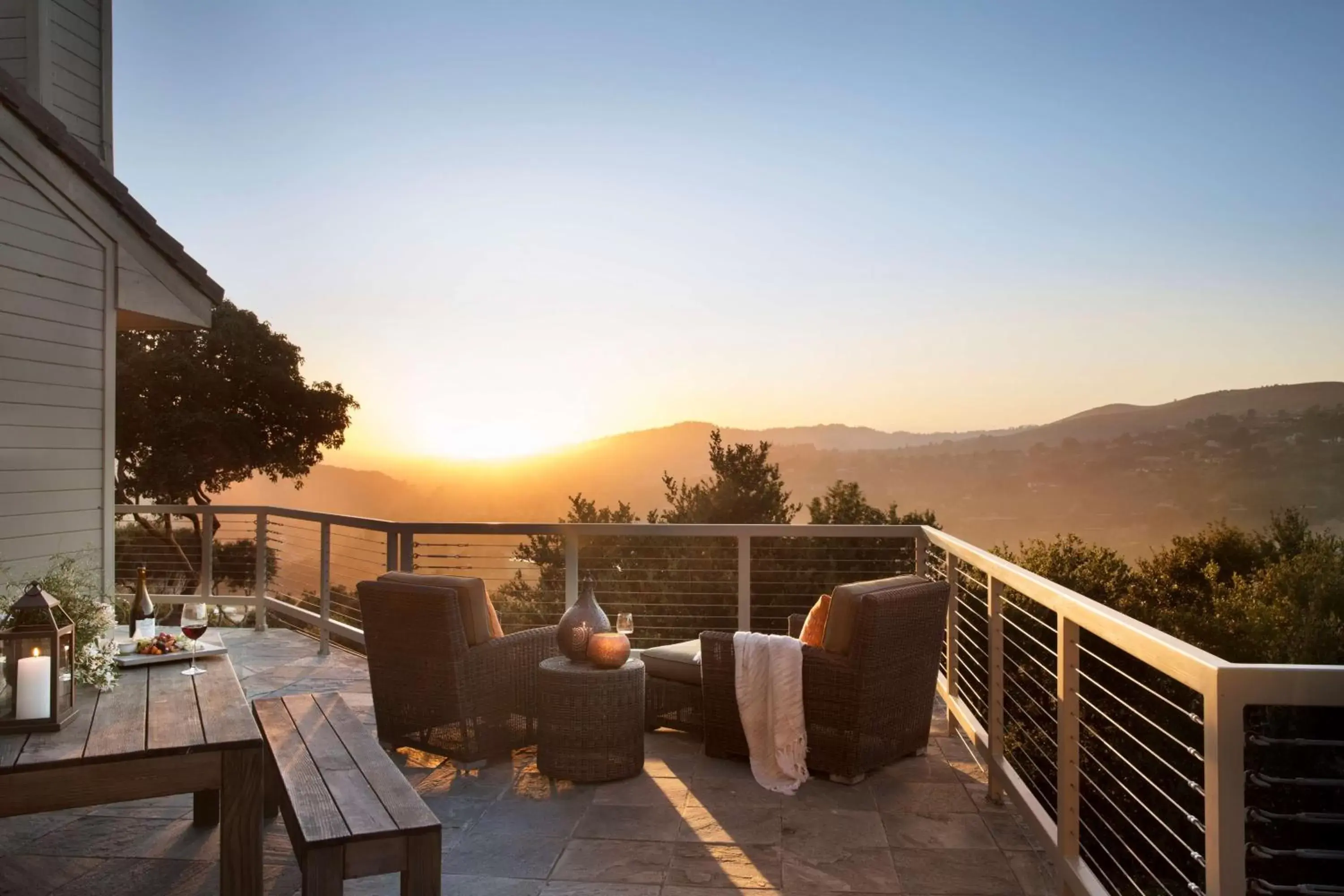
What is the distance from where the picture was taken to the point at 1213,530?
71.5 ft

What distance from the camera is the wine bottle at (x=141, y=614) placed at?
3559 millimetres

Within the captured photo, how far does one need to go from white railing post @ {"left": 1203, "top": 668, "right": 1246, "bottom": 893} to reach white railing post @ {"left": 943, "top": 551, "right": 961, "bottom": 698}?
10.0ft

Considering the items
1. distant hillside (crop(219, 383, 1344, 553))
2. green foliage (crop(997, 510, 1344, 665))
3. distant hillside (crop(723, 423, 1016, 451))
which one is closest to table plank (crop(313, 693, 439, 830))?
distant hillside (crop(219, 383, 1344, 553))

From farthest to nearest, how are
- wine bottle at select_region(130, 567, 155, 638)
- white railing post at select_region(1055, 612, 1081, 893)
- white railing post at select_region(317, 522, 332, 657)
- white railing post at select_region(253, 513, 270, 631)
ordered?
white railing post at select_region(253, 513, 270, 631) < white railing post at select_region(317, 522, 332, 657) < wine bottle at select_region(130, 567, 155, 638) < white railing post at select_region(1055, 612, 1081, 893)

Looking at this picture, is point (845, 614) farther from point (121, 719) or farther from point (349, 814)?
point (121, 719)

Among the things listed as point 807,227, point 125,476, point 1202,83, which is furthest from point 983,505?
point 125,476

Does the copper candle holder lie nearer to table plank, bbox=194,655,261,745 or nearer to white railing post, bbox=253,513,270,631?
table plank, bbox=194,655,261,745

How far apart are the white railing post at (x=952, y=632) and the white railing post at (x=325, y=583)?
14.5ft

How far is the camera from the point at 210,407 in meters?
14.1

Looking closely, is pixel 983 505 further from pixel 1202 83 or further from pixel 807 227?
pixel 807 227

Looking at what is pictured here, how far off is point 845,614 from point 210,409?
41.0 ft

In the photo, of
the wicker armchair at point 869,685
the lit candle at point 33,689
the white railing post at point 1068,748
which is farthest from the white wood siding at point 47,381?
the white railing post at point 1068,748

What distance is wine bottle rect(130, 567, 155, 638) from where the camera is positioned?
3559 millimetres

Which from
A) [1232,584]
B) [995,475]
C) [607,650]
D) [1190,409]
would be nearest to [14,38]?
[607,650]
